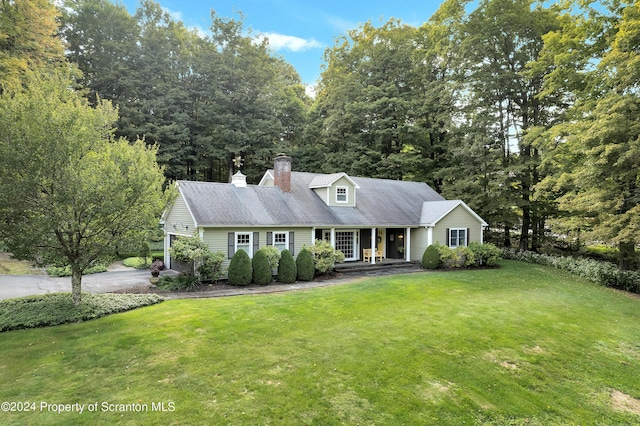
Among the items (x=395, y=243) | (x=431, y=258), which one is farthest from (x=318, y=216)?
(x=431, y=258)

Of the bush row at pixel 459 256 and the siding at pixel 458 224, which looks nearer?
the bush row at pixel 459 256

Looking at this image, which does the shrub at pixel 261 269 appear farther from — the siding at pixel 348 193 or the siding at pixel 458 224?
the siding at pixel 458 224

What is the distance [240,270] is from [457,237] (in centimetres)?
1342

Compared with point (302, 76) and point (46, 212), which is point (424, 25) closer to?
point (302, 76)

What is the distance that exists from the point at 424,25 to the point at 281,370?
32.3 meters

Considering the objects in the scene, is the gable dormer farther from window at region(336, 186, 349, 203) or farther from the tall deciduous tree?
the tall deciduous tree

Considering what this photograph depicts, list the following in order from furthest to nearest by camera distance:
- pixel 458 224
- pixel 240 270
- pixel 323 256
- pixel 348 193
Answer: pixel 458 224
pixel 348 193
pixel 323 256
pixel 240 270

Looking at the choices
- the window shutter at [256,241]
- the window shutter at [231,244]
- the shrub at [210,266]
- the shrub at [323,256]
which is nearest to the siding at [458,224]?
the shrub at [323,256]

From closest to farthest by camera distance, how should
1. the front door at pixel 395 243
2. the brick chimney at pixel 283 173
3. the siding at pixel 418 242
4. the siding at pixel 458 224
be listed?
the brick chimney at pixel 283 173 < the siding at pixel 458 224 < the siding at pixel 418 242 < the front door at pixel 395 243

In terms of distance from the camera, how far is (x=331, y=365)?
21.0 feet

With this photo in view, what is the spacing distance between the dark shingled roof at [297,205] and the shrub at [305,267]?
1750mm

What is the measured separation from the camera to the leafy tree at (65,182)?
788 cm

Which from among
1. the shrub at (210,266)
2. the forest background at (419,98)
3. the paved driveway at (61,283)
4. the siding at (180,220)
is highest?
the forest background at (419,98)

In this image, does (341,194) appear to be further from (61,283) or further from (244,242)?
(61,283)
